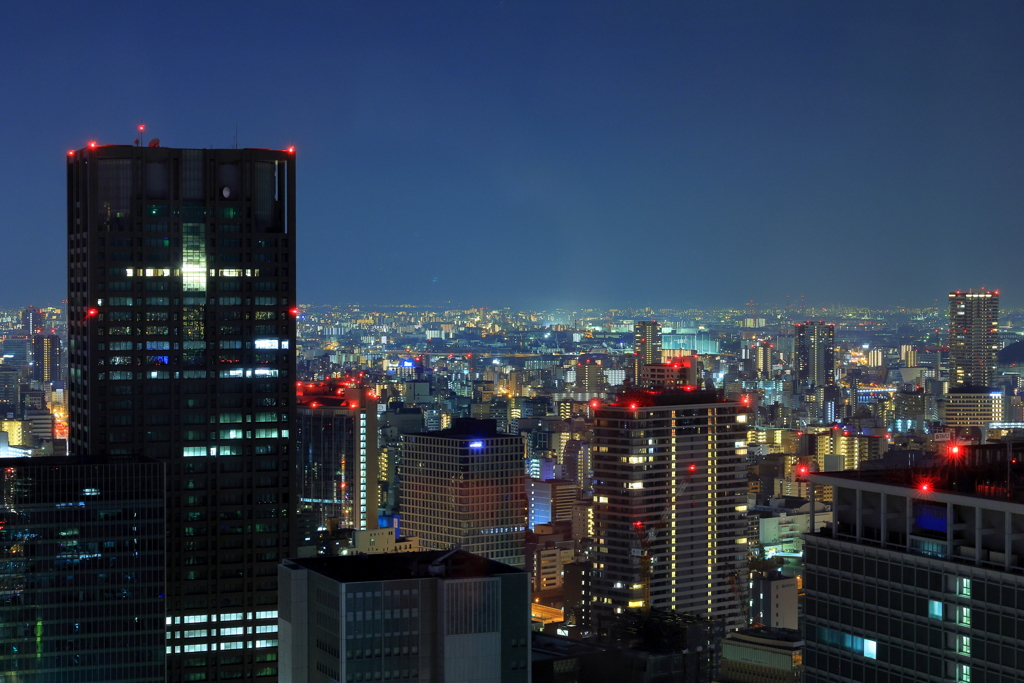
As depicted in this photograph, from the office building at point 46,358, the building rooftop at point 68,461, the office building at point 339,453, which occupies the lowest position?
the office building at point 339,453

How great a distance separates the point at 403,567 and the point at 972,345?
3366 centimetres

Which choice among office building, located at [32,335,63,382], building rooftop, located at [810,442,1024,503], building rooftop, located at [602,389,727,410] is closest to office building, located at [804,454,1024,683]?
building rooftop, located at [810,442,1024,503]

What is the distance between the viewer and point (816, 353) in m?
50.9

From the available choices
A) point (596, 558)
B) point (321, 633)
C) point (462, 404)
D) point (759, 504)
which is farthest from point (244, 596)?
point (462, 404)

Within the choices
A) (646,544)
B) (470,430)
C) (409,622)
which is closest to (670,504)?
(646,544)

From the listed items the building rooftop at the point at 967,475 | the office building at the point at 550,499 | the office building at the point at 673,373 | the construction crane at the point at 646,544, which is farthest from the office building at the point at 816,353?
the building rooftop at the point at 967,475

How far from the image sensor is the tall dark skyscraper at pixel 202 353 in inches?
934

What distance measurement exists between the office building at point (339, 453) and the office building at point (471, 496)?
2.06m

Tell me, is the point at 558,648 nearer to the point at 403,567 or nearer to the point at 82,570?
the point at 82,570

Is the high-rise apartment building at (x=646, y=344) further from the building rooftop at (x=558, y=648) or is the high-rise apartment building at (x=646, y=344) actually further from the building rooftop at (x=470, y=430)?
the building rooftop at (x=558, y=648)

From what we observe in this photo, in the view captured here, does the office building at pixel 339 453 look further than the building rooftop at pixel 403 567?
Yes

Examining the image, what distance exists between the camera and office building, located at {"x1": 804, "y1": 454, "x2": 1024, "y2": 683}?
980 centimetres

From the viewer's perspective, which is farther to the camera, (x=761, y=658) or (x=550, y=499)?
(x=550, y=499)

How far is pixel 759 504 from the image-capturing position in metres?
43.1
